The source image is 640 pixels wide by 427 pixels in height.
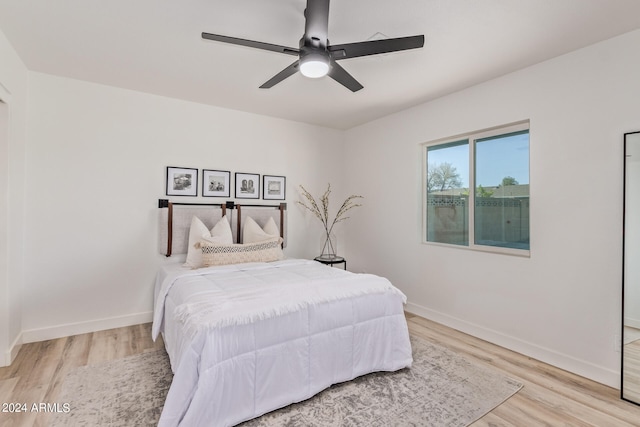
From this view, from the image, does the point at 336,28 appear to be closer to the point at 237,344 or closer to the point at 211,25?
the point at 211,25

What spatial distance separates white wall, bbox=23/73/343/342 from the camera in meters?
3.05

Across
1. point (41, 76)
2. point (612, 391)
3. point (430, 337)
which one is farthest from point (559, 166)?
point (41, 76)

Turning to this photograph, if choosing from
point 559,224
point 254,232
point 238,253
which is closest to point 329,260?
point 254,232

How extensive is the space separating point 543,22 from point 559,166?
1.13 m

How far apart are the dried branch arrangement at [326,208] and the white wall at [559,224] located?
149 cm

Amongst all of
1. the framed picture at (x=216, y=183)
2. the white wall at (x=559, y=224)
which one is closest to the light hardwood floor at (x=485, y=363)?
the white wall at (x=559, y=224)

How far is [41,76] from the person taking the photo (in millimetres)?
3027

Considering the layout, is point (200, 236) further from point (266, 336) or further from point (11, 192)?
point (266, 336)

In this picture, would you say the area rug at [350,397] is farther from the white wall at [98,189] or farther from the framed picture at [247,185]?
the framed picture at [247,185]

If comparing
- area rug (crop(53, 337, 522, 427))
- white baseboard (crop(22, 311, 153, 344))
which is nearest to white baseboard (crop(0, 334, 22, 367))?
white baseboard (crop(22, 311, 153, 344))

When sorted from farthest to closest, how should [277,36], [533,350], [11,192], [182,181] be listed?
[182,181] < [533,350] < [11,192] < [277,36]

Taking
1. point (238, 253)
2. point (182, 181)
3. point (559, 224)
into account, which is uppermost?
point (182, 181)

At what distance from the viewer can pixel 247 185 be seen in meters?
4.16

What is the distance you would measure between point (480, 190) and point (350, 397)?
2.44 m
